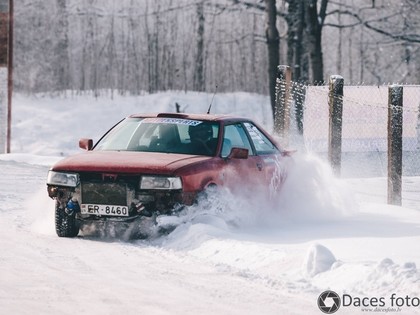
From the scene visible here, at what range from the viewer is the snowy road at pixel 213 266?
7215 mm

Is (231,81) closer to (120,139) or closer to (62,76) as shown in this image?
(62,76)

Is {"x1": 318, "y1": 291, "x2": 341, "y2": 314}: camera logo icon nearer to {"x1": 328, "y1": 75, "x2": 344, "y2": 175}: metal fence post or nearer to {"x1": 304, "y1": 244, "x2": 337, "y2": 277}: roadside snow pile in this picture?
{"x1": 304, "y1": 244, "x2": 337, "y2": 277}: roadside snow pile

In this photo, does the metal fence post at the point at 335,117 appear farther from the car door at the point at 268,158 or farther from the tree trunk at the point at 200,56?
the tree trunk at the point at 200,56

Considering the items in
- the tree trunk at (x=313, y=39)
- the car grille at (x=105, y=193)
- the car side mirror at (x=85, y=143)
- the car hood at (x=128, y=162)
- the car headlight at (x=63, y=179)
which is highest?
the tree trunk at (x=313, y=39)

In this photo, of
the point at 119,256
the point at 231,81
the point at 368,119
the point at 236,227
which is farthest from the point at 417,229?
the point at 231,81

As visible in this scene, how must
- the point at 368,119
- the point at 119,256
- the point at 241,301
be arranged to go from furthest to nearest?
the point at 368,119, the point at 119,256, the point at 241,301

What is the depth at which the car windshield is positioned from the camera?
11.5 meters

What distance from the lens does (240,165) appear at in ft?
38.1

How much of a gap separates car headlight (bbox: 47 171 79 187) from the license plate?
10.9 inches

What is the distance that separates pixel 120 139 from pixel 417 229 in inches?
141

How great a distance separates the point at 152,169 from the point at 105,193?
0.58m

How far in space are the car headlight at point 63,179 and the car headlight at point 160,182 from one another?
78 cm

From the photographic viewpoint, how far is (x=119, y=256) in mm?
9477

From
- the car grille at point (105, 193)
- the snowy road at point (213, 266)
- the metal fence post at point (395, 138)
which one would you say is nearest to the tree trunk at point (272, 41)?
the metal fence post at point (395, 138)
